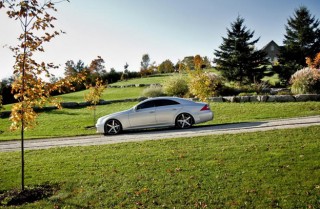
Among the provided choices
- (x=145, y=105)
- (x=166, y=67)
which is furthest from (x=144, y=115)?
(x=166, y=67)

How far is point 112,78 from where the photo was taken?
2410 inches

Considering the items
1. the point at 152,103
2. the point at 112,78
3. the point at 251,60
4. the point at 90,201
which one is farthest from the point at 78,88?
the point at 90,201

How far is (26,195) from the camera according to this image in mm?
6285

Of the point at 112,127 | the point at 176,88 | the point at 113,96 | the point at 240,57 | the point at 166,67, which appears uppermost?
the point at 166,67

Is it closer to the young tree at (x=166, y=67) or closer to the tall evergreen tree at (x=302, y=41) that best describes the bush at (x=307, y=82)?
the tall evergreen tree at (x=302, y=41)

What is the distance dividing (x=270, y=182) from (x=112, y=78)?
56.9 meters

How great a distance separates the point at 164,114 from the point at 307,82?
12638mm

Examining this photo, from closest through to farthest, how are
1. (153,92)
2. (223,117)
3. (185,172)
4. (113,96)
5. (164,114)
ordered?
(185,172) < (164,114) < (223,117) < (153,92) < (113,96)

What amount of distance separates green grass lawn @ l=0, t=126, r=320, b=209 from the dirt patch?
0.24 metres

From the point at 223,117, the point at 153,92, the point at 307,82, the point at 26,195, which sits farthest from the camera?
the point at 153,92

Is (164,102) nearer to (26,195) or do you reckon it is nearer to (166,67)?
(26,195)

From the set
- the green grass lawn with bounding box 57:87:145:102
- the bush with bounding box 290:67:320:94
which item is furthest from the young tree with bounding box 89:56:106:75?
the bush with bounding box 290:67:320:94

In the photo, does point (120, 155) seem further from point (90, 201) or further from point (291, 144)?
point (291, 144)

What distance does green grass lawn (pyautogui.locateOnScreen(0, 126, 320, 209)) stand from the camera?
560cm
